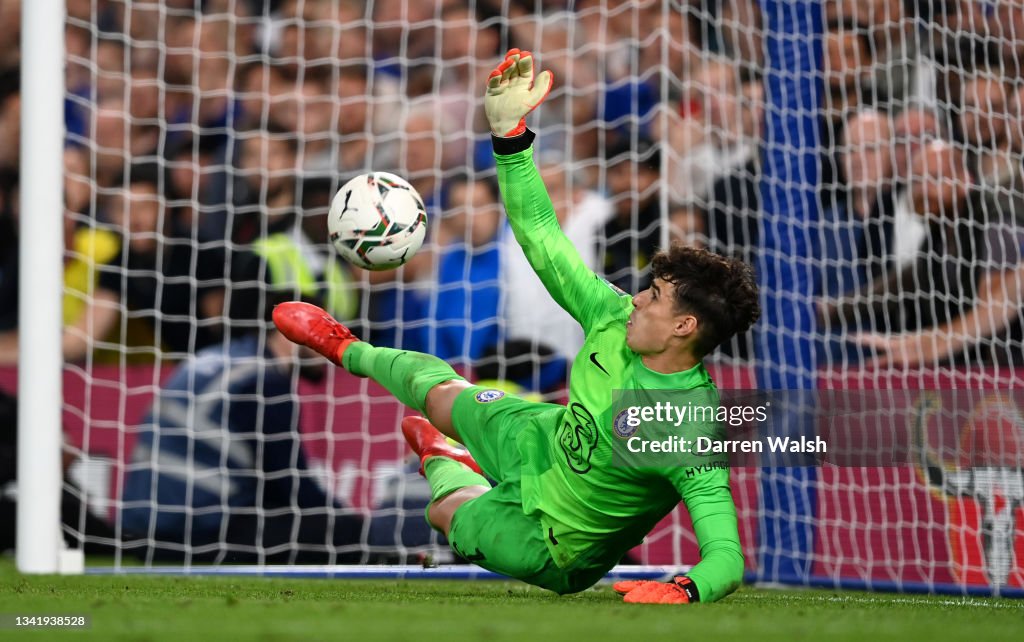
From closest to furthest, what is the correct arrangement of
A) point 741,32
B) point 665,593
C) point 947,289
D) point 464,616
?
point 464,616 < point 665,593 < point 947,289 < point 741,32

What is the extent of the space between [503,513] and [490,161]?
3.34 m

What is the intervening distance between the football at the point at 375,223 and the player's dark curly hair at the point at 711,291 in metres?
0.98

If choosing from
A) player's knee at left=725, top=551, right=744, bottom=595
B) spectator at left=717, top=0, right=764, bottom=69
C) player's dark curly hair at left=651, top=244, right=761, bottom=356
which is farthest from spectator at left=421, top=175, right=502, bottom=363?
player's knee at left=725, top=551, right=744, bottom=595

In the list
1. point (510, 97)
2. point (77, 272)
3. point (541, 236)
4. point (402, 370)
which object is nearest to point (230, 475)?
point (77, 272)

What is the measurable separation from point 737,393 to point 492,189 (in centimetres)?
251

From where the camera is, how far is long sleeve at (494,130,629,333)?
140 inches

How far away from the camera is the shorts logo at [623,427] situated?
3344 millimetres

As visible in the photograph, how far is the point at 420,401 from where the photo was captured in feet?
12.8

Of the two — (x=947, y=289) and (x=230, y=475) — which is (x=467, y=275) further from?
(x=947, y=289)

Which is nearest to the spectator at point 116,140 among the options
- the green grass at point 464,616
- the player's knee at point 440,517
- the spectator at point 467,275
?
the spectator at point 467,275

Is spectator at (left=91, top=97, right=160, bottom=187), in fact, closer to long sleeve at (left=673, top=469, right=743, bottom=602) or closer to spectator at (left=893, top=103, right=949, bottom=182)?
spectator at (left=893, top=103, right=949, bottom=182)

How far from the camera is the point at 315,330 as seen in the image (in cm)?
409

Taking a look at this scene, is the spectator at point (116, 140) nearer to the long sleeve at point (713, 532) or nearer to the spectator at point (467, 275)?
the spectator at point (467, 275)

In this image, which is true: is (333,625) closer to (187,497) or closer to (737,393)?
(737,393)
